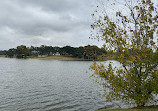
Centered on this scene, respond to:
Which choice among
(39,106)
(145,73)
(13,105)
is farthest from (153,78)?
(13,105)

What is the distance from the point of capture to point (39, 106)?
616 inches

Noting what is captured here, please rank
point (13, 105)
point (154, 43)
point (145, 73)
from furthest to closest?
point (13, 105) → point (145, 73) → point (154, 43)

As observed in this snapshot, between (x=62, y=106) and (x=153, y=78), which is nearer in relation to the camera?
(x=153, y=78)

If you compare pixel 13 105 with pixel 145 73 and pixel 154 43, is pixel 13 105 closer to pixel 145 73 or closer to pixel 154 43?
pixel 145 73

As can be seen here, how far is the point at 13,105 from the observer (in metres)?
15.6

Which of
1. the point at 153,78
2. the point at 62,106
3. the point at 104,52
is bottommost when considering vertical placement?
the point at 62,106

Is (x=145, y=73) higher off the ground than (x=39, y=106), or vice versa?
(x=145, y=73)

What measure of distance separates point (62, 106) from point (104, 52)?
8772mm

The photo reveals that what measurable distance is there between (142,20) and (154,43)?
6.76 ft

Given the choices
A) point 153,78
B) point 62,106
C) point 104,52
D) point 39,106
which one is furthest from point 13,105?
point 153,78

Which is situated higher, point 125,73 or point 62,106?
point 125,73

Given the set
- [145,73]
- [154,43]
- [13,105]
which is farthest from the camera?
[13,105]

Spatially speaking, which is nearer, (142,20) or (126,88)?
(142,20)

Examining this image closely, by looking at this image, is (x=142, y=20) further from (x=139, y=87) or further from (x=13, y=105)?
(x=13, y=105)
